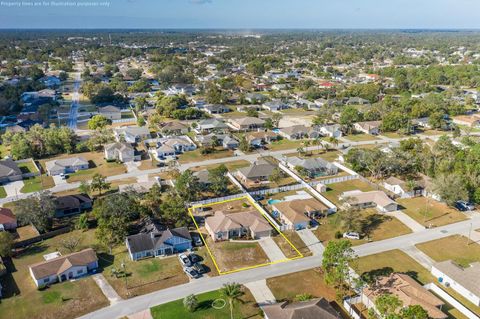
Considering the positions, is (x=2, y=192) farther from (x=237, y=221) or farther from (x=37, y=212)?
(x=237, y=221)

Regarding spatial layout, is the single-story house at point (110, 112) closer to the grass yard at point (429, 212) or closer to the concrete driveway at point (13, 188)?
the concrete driveway at point (13, 188)

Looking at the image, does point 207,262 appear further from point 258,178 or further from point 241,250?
point 258,178

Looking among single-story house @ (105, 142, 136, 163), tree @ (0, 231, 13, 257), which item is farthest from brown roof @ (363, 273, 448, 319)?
single-story house @ (105, 142, 136, 163)

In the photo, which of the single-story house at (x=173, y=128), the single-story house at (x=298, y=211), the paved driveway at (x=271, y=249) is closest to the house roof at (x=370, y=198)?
the single-story house at (x=298, y=211)

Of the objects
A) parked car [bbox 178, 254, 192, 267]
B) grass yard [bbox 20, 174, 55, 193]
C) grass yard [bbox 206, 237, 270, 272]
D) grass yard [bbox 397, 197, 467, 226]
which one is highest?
grass yard [bbox 20, 174, 55, 193]

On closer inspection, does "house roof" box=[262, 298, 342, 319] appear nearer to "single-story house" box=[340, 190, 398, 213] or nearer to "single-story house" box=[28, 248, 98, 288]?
"single-story house" box=[28, 248, 98, 288]

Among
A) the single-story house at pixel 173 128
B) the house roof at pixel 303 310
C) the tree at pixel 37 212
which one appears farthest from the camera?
the single-story house at pixel 173 128
